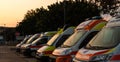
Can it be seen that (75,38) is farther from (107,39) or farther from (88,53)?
(88,53)

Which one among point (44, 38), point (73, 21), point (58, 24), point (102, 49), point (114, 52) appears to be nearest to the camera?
point (114, 52)

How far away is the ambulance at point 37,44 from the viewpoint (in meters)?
30.1

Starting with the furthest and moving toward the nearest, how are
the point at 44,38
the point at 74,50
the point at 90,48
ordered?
1. the point at 44,38
2. the point at 74,50
3. the point at 90,48

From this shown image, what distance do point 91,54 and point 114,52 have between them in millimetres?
882

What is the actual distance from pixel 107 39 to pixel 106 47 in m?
0.75

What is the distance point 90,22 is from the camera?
15.1 metres

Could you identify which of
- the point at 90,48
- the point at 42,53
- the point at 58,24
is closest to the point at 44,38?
the point at 42,53

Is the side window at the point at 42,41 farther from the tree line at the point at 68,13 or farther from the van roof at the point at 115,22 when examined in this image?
the van roof at the point at 115,22

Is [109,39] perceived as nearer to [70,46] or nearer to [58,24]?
[70,46]

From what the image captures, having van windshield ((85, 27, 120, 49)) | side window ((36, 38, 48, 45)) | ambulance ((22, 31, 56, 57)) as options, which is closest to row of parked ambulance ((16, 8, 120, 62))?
van windshield ((85, 27, 120, 49))

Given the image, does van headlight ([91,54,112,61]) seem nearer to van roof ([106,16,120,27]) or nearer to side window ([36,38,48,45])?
van roof ([106,16,120,27])

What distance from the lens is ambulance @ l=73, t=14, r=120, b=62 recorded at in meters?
9.73

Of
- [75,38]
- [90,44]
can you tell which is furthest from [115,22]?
[75,38]

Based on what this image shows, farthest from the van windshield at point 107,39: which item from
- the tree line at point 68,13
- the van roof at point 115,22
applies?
the tree line at point 68,13
